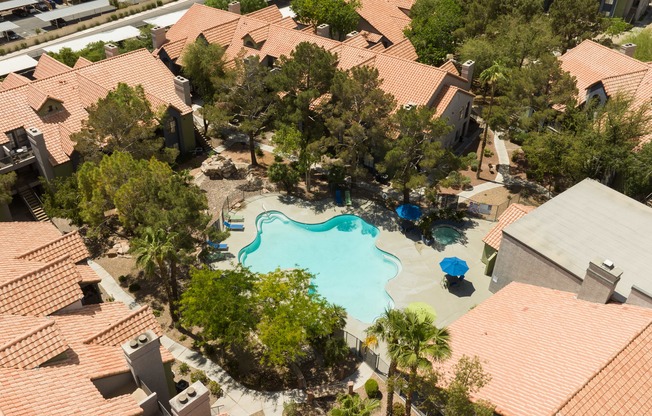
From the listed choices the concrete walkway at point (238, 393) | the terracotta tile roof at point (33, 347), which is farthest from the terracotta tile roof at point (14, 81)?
the terracotta tile roof at point (33, 347)

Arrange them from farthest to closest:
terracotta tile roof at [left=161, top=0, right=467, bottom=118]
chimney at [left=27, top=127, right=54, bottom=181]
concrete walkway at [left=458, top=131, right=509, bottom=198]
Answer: terracotta tile roof at [left=161, top=0, right=467, bottom=118]
concrete walkway at [left=458, top=131, right=509, bottom=198]
chimney at [left=27, top=127, right=54, bottom=181]

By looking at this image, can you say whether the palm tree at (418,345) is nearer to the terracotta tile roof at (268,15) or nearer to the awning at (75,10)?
the terracotta tile roof at (268,15)

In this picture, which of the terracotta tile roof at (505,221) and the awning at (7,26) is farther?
the awning at (7,26)

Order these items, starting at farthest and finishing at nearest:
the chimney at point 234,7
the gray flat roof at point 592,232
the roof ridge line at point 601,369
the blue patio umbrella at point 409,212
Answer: the chimney at point 234,7
the blue patio umbrella at point 409,212
the gray flat roof at point 592,232
the roof ridge line at point 601,369

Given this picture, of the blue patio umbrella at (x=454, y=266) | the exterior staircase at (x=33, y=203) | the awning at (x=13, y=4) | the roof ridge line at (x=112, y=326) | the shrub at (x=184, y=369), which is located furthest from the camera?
the awning at (x=13, y=4)

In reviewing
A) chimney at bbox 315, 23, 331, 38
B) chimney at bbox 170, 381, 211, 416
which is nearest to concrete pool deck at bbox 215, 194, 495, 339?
Result: chimney at bbox 170, 381, 211, 416

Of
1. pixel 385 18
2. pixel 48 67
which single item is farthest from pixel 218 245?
pixel 385 18

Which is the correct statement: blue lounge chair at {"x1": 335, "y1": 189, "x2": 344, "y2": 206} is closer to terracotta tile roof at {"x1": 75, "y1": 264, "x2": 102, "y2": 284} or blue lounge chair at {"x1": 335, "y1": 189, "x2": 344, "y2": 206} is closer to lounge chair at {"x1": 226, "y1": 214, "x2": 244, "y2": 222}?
lounge chair at {"x1": 226, "y1": 214, "x2": 244, "y2": 222}
